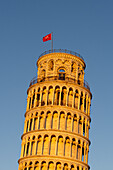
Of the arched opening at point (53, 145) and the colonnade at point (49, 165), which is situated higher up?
the arched opening at point (53, 145)

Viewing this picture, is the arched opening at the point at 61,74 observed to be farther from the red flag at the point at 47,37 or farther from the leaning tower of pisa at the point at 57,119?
the red flag at the point at 47,37

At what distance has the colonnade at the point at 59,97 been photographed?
63.6 meters

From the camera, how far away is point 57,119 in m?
61.8

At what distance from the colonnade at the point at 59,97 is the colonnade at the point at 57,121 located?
1.90 m

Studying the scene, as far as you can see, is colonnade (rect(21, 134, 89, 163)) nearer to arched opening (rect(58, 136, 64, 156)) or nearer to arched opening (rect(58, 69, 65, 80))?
arched opening (rect(58, 136, 64, 156))

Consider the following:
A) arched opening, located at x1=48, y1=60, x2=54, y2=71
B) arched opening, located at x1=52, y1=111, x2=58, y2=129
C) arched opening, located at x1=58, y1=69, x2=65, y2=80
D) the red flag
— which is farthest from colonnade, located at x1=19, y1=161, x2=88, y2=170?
the red flag

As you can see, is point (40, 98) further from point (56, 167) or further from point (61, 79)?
point (56, 167)

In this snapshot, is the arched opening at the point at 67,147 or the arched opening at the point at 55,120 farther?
the arched opening at the point at 55,120

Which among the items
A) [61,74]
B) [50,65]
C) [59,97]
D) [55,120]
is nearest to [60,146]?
[55,120]

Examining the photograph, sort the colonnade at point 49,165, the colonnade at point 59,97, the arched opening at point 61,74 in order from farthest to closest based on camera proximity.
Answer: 1. the arched opening at point 61,74
2. the colonnade at point 59,97
3. the colonnade at point 49,165

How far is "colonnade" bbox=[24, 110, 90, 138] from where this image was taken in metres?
61.4

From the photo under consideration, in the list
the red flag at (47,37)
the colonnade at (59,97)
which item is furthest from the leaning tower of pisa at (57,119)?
the red flag at (47,37)

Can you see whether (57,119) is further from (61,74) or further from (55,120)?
(61,74)

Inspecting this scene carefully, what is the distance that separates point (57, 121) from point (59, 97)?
4.71 metres
